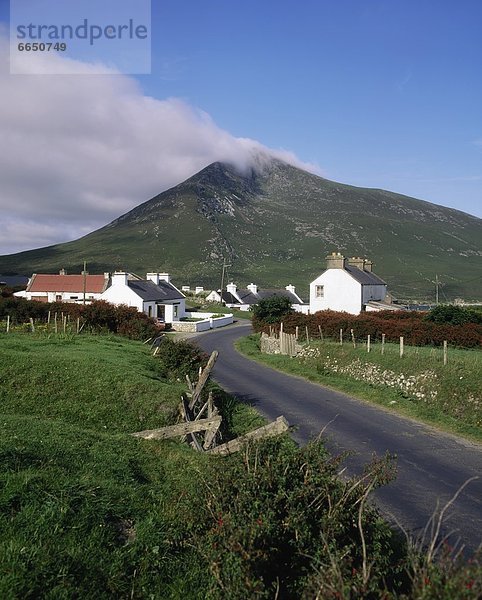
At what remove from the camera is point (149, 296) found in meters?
61.7

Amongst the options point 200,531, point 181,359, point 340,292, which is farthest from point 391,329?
point 200,531

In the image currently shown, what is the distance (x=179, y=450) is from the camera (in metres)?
11.1

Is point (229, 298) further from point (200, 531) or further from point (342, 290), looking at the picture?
point (200, 531)

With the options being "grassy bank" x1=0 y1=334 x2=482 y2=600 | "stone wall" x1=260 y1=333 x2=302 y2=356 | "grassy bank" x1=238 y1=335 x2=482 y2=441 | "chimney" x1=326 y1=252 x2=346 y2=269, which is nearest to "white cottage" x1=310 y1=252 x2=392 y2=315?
"chimney" x1=326 y1=252 x2=346 y2=269

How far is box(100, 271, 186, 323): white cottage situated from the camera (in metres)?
59.3

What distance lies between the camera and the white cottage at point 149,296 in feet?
195

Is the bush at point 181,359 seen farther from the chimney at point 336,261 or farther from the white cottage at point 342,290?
the chimney at point 336,261

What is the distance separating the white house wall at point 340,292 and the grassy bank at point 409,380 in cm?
2781

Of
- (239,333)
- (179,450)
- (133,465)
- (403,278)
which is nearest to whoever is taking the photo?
(133,465)

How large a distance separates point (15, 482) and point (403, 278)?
191 meters

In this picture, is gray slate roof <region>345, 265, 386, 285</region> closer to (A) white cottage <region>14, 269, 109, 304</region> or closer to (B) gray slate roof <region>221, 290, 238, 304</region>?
(A) white cottage <region>14, 269, 109, 304</region>

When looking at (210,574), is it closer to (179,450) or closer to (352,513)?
(352,513)

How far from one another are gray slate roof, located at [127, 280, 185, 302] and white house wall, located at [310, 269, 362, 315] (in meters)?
17.8

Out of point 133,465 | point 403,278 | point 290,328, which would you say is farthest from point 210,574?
point 403,278
